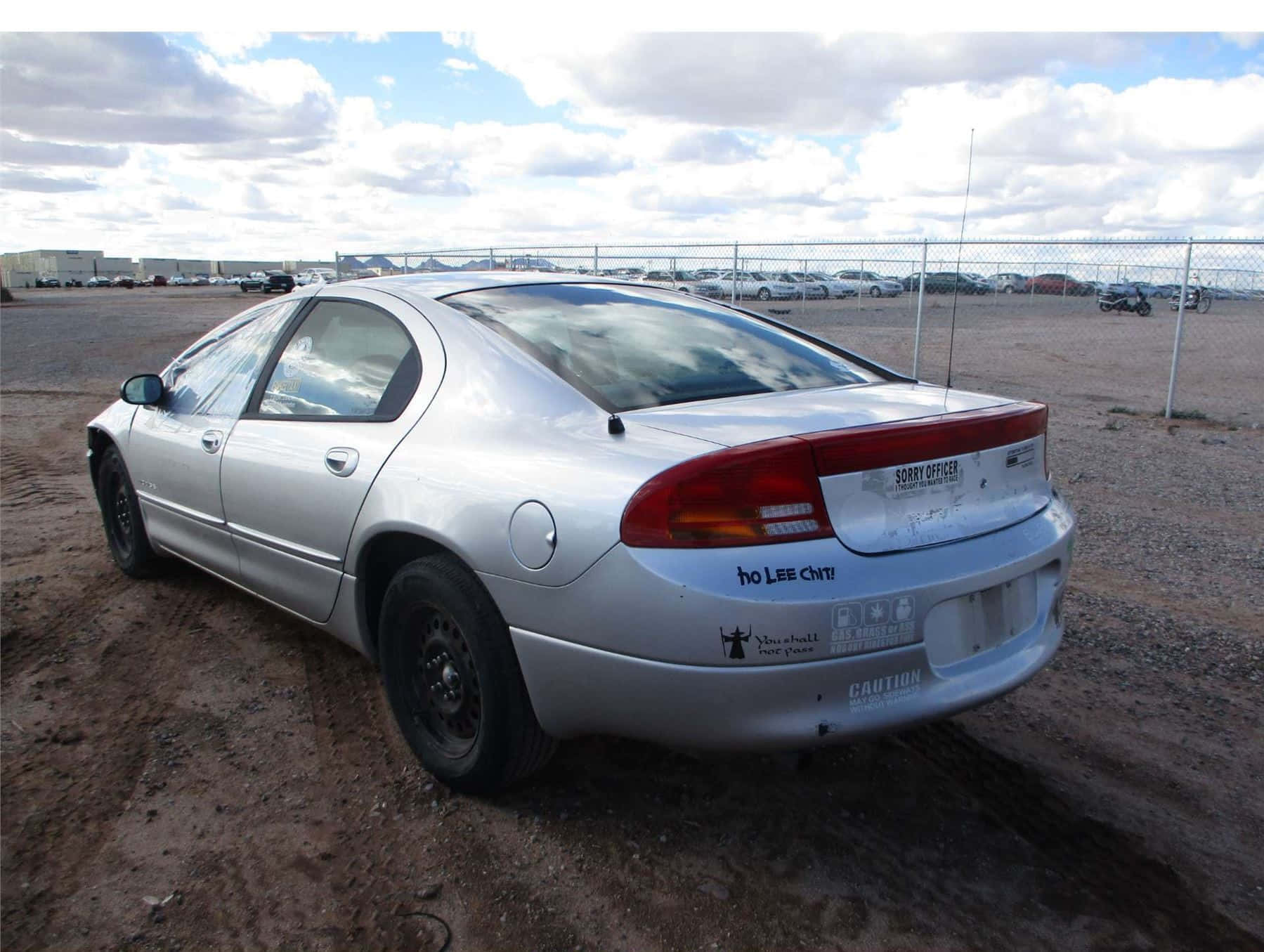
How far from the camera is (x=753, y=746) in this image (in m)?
2.34

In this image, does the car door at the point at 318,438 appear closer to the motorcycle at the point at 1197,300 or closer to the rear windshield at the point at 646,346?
the rear windshield at the point at 646,346

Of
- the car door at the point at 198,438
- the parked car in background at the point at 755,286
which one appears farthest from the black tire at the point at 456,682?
the parked car in background at the point at 755,286

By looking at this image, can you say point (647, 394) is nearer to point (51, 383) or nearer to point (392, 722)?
point (392, 722)

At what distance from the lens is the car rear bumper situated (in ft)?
7.39

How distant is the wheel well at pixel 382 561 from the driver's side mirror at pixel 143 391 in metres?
1.83

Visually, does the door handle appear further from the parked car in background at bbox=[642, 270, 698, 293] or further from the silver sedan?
the parked car in background at bbox=[642, 270, 698, 293]

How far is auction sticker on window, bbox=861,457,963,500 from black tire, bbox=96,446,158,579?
3632mm

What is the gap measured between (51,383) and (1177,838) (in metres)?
14.4

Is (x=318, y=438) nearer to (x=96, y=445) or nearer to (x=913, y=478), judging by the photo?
(x=913, y=478)

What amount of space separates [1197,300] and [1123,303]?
666 centimetres

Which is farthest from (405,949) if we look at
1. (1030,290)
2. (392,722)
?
(1030,290)

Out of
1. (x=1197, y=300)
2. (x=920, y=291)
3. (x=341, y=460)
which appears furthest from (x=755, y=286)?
(x=341, y=460)

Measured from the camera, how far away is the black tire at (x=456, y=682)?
2.64m

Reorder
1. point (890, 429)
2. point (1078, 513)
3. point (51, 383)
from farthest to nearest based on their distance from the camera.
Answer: point (51, 383)
point (1078, 513)
point (890, 429)
